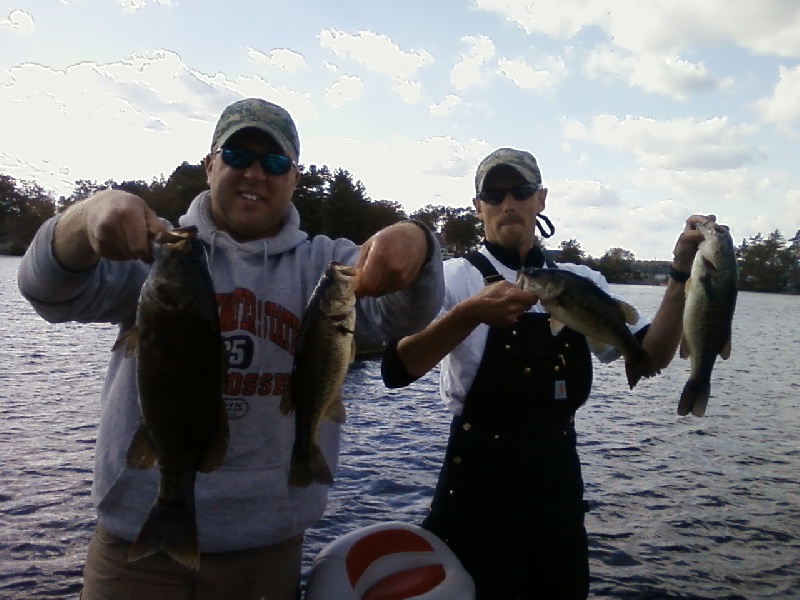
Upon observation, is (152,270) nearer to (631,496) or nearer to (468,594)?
(468,594)

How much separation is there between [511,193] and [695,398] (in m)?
1.77

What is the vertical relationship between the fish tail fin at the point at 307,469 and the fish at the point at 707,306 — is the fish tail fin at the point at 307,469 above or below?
below

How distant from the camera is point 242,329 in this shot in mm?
3266

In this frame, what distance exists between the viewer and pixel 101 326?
31.2 metres

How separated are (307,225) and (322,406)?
5338cm

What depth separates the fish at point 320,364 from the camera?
2.70 m

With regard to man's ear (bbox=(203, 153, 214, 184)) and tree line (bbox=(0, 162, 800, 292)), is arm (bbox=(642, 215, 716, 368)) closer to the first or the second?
man's ear (bbox=(203, 153, 214, 184))

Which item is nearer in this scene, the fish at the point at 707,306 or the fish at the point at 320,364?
the fish at the point at 320,364

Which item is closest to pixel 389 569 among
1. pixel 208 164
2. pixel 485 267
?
pixel 485 267

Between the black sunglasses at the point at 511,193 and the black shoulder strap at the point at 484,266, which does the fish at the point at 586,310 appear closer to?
the black shoulder strap at the point at 484,266

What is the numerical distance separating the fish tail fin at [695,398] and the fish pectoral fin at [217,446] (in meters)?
2.81

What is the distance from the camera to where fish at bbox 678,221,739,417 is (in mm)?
3949

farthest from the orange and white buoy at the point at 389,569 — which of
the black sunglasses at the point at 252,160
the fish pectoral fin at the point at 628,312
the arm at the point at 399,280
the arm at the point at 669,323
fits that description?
the black sunglasses at the point at 252,160

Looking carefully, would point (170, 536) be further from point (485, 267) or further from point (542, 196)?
point (542, 196)
